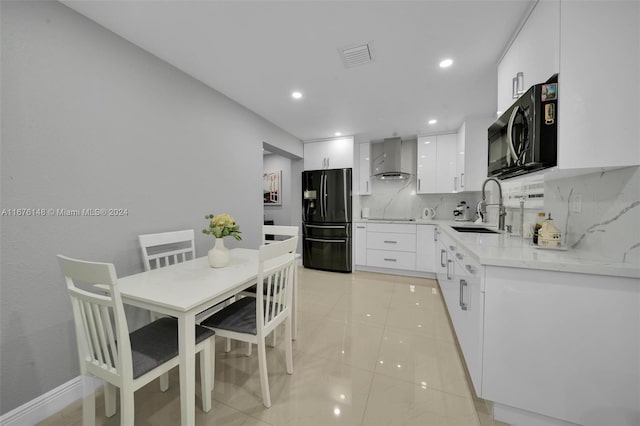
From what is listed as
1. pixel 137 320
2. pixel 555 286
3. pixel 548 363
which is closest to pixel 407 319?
pixel 548 363

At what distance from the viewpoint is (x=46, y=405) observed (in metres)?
1.28

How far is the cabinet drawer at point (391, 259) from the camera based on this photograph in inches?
143

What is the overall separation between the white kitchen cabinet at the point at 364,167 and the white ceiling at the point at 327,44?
145 centimetres

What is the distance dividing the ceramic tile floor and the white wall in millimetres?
499

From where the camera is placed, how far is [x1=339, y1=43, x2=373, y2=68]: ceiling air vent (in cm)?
174

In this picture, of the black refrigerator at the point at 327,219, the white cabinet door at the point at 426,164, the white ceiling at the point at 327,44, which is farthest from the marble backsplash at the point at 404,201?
the white ceiling at the point at 327,44

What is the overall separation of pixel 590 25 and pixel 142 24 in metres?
2.55

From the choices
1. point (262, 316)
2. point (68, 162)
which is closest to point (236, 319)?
point (262, 316)

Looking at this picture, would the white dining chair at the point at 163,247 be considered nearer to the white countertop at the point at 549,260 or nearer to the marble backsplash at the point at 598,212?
the white countertop at the point at 549,260

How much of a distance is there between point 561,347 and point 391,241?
8.78 feet

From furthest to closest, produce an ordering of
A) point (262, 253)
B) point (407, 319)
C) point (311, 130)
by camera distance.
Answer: point (311, 130) < point (407, 319) < point (262, 253)

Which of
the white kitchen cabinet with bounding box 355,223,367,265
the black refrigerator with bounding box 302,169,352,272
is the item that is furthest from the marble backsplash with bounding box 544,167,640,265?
the black refrigerator with bounding box 302,169,352,272

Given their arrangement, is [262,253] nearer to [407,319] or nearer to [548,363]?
[548,363]

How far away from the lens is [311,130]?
3672 millimetres
